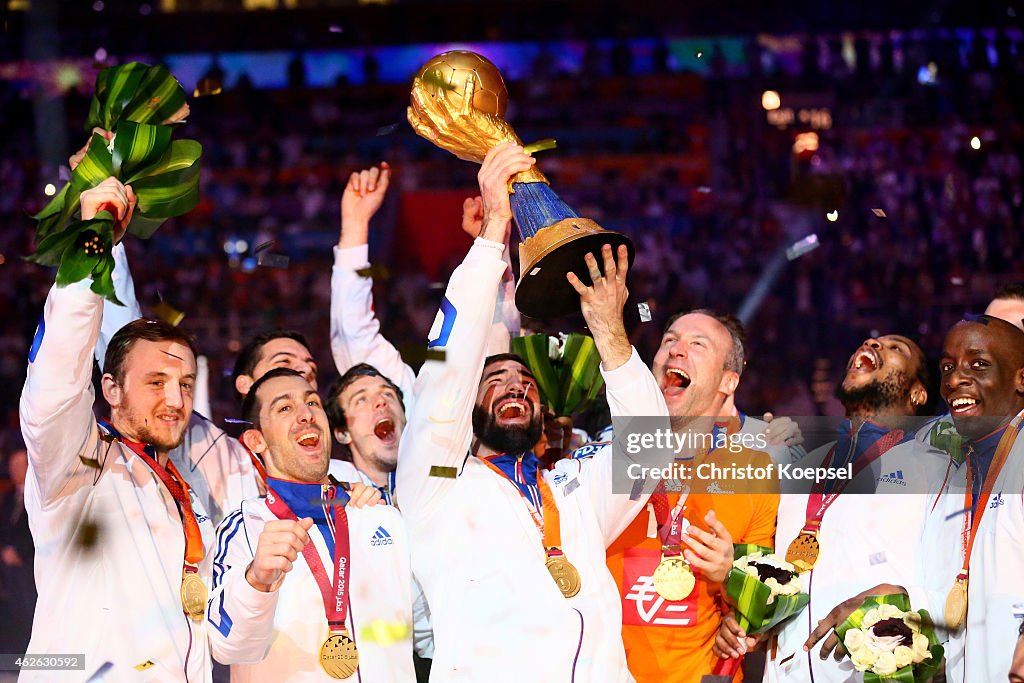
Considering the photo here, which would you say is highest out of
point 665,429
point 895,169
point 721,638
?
point 895,169

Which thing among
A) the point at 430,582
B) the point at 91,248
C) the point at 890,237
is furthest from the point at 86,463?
the point at 890,237

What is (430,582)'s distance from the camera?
3.35 meters

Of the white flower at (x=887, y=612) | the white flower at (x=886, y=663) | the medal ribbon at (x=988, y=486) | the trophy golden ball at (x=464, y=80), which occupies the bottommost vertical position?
the white flower at (x=886, y=663)

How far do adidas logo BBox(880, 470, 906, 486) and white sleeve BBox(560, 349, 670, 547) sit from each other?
2.62ft

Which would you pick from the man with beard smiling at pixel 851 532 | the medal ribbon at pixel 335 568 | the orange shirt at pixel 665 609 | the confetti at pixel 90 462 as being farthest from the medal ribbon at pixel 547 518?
the confetti at pixel 90 462

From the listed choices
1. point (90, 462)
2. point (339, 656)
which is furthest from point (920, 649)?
point (90, 462)

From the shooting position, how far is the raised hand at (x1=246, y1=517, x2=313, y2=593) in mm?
3023

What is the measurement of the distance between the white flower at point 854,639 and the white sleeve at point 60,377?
2.16 meters

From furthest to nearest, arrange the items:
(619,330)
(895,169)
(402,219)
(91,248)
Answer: (895,169) → (402,219) → (619,330) → (91,248)

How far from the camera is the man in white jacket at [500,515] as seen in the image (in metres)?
3.17

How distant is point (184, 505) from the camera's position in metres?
3.42

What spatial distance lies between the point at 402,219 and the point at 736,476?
706 cm

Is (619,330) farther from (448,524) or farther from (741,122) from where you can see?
(741,122)
